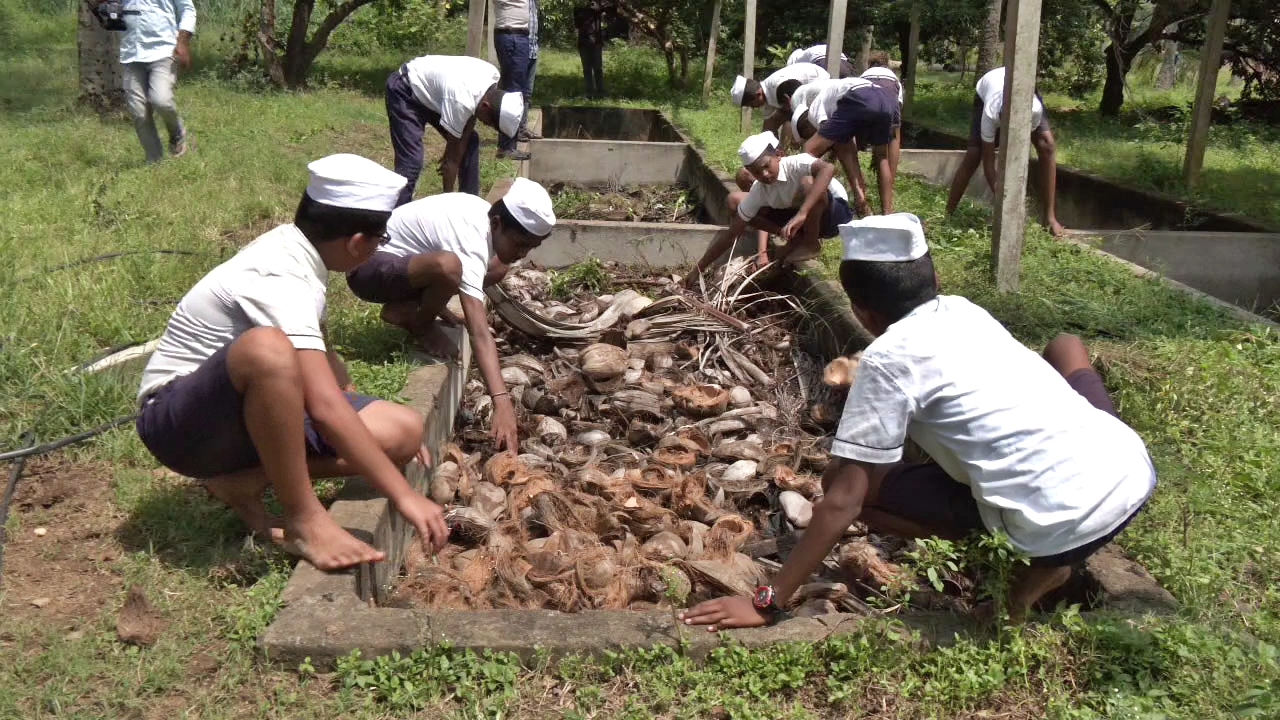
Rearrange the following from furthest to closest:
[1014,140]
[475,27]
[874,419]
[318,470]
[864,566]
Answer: [475,27], [1014,140], [864,566], [318,470], [874,419]

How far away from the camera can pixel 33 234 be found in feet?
20.2

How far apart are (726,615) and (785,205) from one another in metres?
4.62

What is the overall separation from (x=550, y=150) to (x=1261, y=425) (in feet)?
27.6

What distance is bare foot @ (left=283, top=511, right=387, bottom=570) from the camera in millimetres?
3082

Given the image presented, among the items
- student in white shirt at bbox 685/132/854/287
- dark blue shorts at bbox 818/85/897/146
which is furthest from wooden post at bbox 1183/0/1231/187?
student in white shirt at bbox 685/132/854/287

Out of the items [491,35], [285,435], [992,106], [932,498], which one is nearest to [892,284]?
[932,498]

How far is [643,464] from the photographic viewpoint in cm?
504

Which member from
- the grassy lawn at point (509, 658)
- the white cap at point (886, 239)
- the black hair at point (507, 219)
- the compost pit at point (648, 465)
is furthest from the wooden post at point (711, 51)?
the white cap at point (886, 239)

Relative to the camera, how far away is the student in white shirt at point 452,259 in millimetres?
4664

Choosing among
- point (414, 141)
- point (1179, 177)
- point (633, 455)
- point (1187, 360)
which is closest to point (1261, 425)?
point (1187, 360)

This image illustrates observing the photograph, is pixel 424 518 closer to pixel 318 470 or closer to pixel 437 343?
pixel 318 470

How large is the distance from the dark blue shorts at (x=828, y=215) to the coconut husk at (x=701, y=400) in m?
1.98

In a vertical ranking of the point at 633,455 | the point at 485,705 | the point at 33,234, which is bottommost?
the point at 633,455

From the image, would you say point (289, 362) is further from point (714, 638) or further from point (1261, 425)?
point (1261, 425)
